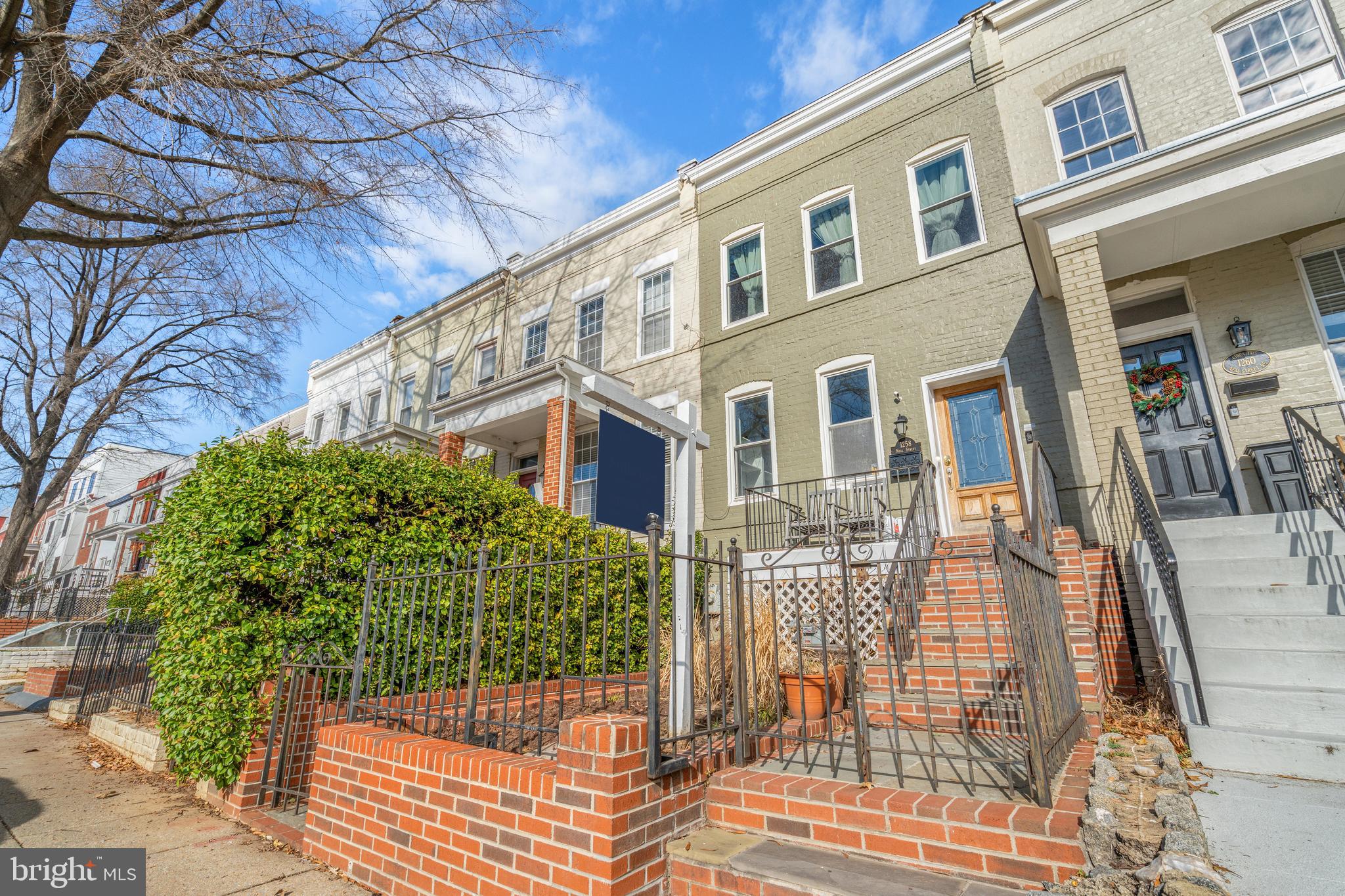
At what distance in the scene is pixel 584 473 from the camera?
41.8ft

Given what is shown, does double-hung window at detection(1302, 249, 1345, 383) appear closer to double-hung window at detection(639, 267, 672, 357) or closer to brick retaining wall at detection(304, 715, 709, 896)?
brick retaining wall at detection(304, 715, 709, 896)

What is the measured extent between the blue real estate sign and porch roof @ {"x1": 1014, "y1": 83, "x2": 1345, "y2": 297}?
5.72 metres

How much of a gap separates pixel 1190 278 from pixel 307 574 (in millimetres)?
9985

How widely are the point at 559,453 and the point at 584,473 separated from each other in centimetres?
271

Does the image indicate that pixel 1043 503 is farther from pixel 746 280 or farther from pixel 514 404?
pixel 514 404

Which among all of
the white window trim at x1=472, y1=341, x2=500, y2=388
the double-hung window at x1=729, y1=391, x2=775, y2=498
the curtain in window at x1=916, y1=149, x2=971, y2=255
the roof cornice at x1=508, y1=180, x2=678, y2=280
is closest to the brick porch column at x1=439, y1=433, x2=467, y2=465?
the white window trim at x1=472, y1=341, x2=500, y2=388

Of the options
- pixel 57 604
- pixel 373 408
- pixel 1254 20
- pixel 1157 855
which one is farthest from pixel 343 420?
pixel 1254 20

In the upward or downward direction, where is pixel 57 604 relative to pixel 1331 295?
downward

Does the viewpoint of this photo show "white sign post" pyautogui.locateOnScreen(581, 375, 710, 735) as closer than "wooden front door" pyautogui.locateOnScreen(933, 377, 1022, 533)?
Yes

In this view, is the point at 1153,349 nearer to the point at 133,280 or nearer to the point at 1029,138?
the point at 1029,138

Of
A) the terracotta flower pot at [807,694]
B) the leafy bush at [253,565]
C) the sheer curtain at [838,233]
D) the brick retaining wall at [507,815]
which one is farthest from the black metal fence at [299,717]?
the sheer curtain at [838,233]

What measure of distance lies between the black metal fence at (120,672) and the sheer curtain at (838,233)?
10.6 metres

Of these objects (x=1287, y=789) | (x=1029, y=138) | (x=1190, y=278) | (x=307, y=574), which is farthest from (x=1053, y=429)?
(x=307, y=574)

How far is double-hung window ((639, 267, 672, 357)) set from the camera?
12711 millimetres
